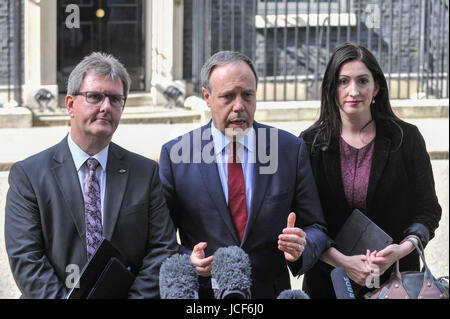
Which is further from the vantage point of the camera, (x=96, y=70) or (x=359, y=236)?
(x=359, y=236)

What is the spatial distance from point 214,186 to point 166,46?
7.26m

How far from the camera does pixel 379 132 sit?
13.1 ft

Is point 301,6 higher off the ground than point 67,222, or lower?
higher

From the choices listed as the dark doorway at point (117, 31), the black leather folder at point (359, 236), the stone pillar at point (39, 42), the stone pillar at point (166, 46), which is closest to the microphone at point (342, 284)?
the black leather folder at point (359, 236)

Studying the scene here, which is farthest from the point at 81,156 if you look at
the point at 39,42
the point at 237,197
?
the point at 39,42

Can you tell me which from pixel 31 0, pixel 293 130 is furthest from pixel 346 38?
pixel 31 0

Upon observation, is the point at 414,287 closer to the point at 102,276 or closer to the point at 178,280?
the point at 178,280

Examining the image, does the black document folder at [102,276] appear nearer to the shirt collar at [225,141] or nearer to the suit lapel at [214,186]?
the suit lapel at [214,186]

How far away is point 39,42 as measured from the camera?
1009 cm

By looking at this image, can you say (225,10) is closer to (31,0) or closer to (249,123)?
(31,0)

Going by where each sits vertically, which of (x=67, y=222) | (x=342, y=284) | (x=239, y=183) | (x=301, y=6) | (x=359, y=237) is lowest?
(x=342, y=284)

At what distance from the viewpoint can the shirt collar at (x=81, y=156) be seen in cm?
351

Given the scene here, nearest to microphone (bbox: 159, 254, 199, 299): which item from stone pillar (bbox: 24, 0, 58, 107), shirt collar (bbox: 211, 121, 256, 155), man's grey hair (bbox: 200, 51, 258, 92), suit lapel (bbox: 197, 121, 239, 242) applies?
suit lapel (bbox: 197, 121, 239, 242)
